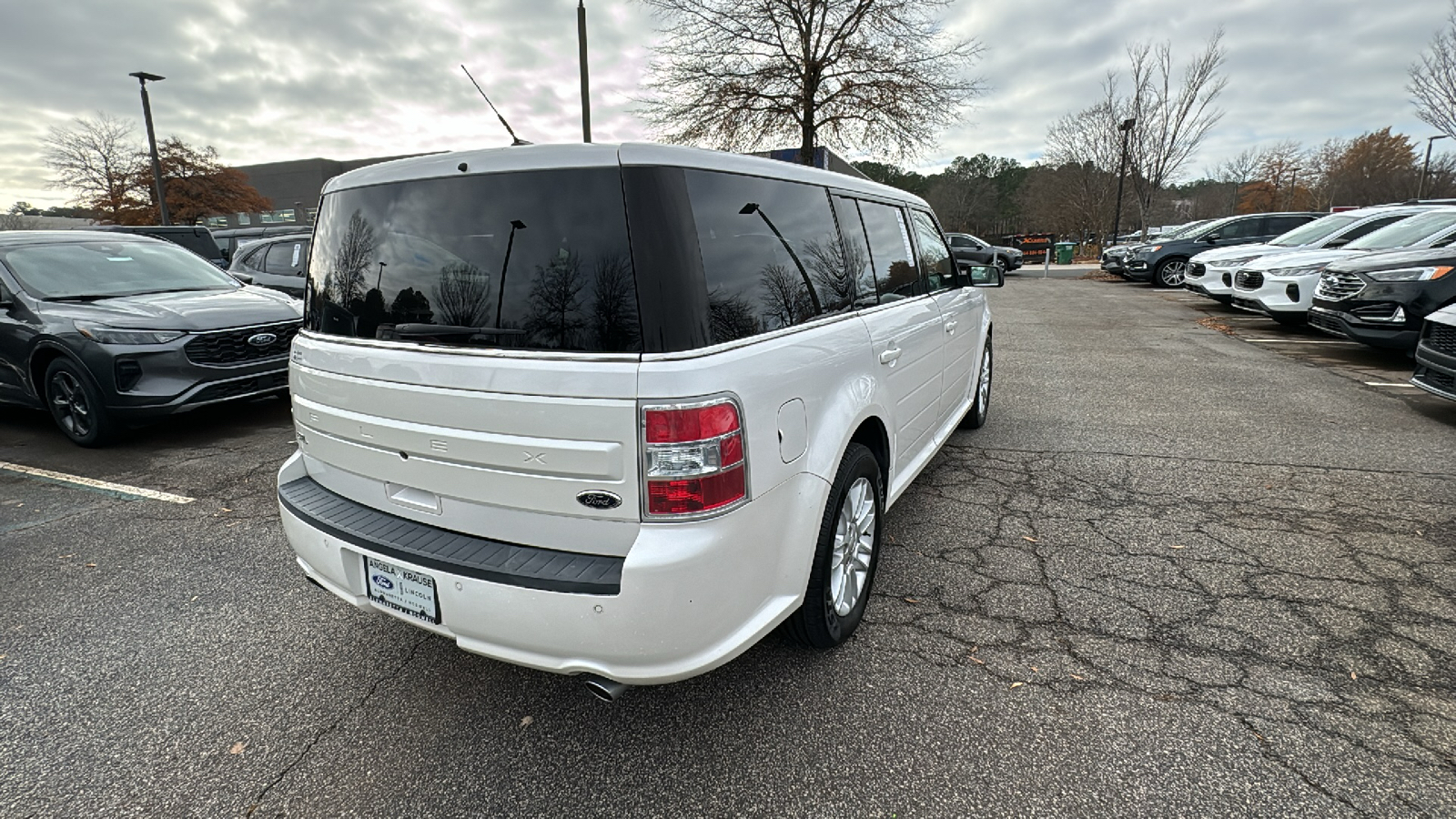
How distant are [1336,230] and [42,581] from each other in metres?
15.8

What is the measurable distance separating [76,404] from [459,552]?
554cm

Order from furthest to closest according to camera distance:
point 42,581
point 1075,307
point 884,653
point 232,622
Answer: point 1075,307, point 42,581, point 232,622, point 884,653

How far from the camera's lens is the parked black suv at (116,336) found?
524 cm

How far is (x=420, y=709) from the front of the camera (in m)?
2.42

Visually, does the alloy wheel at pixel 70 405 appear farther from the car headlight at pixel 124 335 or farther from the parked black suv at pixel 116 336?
the car headlight at pixel 124 335

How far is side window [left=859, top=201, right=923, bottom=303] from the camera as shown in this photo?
322 centimetres

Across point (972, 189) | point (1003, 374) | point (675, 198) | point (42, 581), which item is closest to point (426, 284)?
point (675, 198)

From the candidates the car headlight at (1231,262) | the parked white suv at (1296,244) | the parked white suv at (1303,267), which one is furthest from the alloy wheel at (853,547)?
the car headlight at (1231,262)

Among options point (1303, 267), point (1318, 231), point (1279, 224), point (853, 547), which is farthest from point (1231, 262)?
point (853, 547)

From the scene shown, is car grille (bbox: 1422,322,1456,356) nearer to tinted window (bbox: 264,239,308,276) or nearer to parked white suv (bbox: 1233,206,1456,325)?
parked white suv (bbox: 1233,206,1456,325)

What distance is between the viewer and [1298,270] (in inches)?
402

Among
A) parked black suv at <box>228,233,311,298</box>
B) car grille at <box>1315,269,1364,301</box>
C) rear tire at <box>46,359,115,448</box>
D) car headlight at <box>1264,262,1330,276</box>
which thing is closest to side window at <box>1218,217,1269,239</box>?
car headlight at <box>1264,262,1330,276</box>

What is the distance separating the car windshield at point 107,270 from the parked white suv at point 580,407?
4.89 meters

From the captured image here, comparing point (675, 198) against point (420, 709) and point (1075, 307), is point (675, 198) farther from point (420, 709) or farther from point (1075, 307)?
point (1075, 307)
